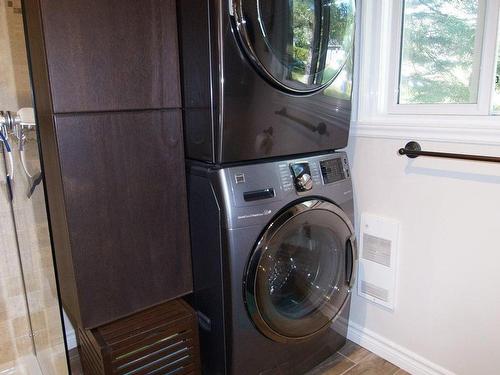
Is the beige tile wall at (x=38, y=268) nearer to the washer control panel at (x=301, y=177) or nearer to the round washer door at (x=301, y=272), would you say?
the round washer door at (x=301, y=272)

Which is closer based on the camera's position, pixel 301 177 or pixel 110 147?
pixel 110 147

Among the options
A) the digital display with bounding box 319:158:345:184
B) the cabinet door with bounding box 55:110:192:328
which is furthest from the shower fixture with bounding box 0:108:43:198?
the digital display with bounding box 319:158:345:184

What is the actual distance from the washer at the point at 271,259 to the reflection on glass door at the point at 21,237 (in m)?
0.49

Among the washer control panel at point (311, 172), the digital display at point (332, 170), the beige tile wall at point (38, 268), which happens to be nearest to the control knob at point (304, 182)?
the washer control panel at point (311, 172)

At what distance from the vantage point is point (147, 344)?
1245 millimetres

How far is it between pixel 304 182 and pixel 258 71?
433 mm

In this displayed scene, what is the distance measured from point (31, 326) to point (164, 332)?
0.71 metres

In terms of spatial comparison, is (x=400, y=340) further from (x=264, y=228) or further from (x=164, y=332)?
(x=164, y=332)

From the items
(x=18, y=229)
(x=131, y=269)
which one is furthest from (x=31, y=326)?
(x=131, y=269)

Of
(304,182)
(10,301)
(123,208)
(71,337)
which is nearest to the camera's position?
(123,208)

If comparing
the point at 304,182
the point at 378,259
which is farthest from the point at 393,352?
the point at 304,182

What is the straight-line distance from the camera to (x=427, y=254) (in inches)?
57.5

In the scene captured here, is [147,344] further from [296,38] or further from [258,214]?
[296,38]

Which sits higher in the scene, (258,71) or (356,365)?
(258,71)
